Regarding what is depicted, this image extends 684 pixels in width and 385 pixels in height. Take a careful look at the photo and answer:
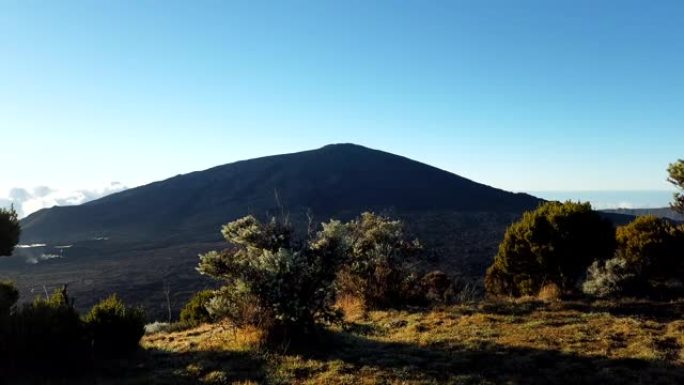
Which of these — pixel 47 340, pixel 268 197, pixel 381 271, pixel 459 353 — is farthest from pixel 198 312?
pixel 268 197

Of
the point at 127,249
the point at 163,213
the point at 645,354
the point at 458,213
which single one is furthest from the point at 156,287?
the point at 163,213

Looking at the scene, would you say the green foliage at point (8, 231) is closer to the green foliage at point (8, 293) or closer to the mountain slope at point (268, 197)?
the green foliage at point (8, 293)

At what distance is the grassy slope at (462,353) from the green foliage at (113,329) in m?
0.72

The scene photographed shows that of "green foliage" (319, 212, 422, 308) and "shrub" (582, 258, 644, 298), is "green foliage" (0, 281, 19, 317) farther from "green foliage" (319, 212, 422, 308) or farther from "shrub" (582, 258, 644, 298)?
"shrub" (582, 258, 644, 298)

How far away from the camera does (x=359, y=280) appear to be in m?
20.5

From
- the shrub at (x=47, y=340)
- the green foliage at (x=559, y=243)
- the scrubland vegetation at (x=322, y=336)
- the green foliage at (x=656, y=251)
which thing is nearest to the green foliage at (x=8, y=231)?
the scrubland vegetation at (x=322, y=336)

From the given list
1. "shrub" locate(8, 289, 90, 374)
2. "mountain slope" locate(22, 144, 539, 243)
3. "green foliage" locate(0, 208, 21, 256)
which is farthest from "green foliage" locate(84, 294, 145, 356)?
"mountain slope" locate(22, 144, 539, 243)

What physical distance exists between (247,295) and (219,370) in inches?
83.2

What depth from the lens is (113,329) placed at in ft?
48.3

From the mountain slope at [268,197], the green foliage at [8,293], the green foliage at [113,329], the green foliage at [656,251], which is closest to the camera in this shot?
the green foliage at [113,329]

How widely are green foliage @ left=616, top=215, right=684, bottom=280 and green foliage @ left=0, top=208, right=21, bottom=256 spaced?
24083mm

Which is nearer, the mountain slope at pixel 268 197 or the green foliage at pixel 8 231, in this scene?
the green foliage at pixel 8 231

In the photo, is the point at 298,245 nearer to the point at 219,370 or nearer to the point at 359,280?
the point at 219,370

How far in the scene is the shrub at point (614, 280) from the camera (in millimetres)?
20828
